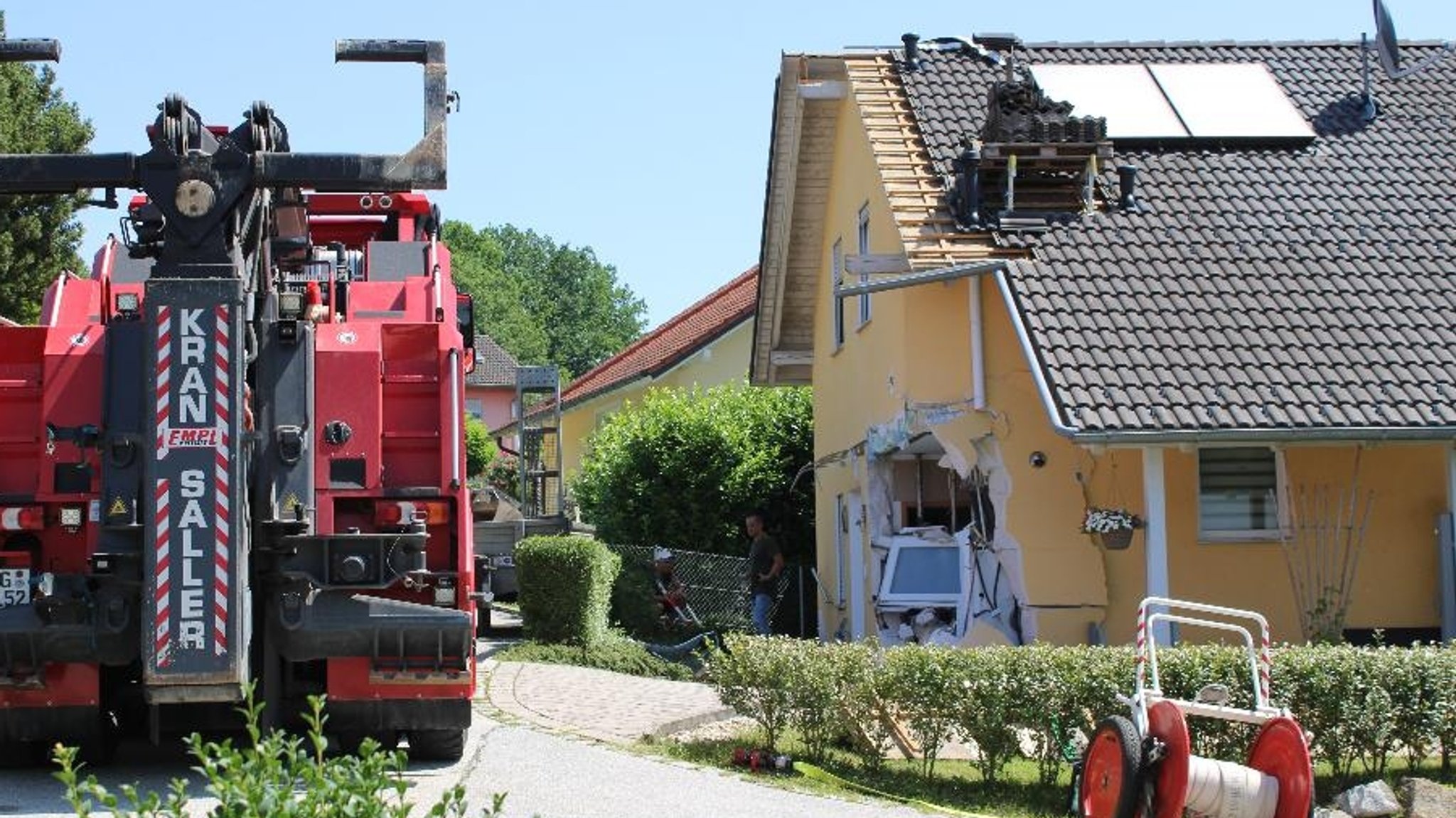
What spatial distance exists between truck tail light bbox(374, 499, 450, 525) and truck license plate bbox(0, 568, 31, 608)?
1.81m

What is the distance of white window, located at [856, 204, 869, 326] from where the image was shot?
64.4ft

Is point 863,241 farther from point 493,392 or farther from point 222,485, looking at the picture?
point 493,392

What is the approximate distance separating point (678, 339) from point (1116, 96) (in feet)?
78.2

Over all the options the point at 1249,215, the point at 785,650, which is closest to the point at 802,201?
the point at 1249,215

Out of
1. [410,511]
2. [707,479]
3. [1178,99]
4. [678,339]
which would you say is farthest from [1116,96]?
[678,339]

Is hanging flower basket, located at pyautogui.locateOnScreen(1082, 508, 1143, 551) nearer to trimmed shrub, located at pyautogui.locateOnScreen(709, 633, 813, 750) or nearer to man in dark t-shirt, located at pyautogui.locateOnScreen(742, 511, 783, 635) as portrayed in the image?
trimmed shrub, located at pyautogui.locateOnScreen(709, 633, 813, 750)

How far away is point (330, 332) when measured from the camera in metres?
10.3

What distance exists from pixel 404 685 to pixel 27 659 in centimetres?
195

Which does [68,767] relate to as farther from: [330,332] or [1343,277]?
[1343,277]

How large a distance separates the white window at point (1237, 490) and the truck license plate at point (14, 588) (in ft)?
33.1

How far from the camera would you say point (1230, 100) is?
19578 millimetres

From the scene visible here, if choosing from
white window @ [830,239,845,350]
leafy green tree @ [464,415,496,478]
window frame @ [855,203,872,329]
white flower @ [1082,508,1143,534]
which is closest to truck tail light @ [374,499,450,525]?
white flower @ [1082,508,1143,534]

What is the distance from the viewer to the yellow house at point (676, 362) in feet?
129

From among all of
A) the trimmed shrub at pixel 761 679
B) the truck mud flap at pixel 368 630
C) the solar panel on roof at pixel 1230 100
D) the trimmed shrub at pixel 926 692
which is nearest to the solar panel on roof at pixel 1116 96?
the solar panel on roof at pixel 1230 100
